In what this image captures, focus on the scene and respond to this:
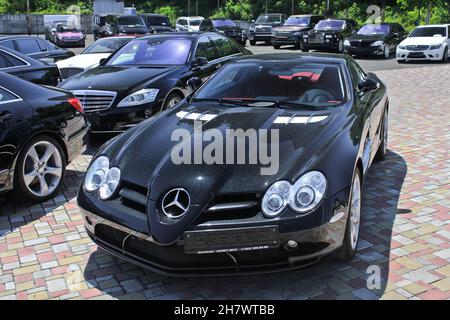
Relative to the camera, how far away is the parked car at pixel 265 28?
2842cm

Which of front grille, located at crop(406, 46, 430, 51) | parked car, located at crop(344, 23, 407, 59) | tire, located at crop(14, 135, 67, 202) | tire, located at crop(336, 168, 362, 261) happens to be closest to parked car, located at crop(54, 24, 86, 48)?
parked car, located at crop(344, 23, 407, 59)

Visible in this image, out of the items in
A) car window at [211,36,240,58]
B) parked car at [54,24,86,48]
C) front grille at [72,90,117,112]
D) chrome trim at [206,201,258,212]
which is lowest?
parked car at [54,24,86,48]

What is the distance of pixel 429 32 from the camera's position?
19.4 metres

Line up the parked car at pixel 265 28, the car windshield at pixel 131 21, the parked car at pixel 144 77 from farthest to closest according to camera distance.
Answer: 1. the parked car at pixel 265 28
2. the car windshield at pixel 131 21
3. the parked car at pixel 144 77

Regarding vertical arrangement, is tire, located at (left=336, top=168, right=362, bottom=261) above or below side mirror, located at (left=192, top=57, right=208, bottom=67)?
below

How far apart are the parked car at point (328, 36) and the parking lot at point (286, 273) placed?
56.6 ft

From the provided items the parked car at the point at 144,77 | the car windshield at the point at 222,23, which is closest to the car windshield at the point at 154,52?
the parked car at the point at 144,77

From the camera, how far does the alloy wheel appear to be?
4.87 meters

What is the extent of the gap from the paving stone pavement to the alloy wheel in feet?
0.51

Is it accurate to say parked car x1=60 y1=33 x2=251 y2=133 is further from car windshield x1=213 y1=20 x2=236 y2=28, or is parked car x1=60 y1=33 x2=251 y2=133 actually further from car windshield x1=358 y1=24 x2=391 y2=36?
car windshield x1=213 y1=20 x2=236 y2=28

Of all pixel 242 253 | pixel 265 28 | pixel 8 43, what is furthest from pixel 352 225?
pixel 265 28

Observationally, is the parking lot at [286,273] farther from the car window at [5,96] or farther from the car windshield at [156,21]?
the car windshield at [156,21]

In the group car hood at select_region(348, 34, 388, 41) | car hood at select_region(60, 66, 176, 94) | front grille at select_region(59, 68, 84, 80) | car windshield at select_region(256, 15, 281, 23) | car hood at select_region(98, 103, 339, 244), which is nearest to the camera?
car hood at select_region(98, 103, 339, 244)
